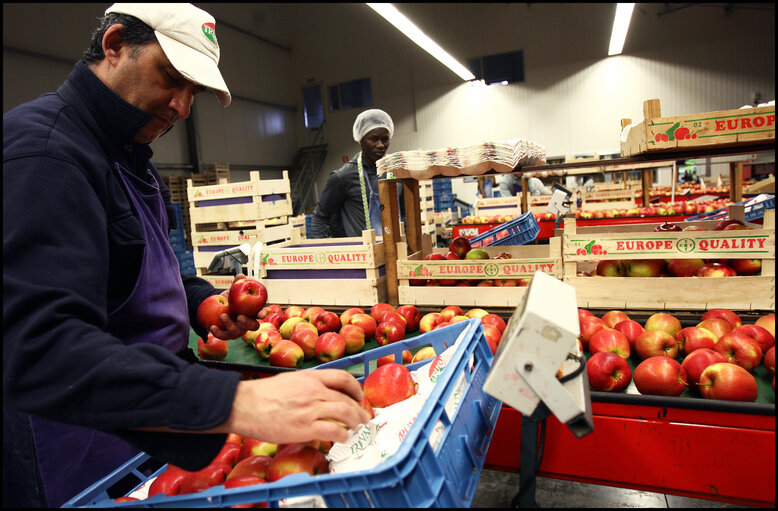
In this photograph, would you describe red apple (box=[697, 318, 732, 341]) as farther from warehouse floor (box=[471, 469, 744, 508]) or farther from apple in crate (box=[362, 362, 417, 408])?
apple in crate (box=[362, 362, 417, 408])

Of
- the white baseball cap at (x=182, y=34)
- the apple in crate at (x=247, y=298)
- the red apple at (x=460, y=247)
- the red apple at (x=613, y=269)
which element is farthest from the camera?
the red apple at (x=460, y=247)

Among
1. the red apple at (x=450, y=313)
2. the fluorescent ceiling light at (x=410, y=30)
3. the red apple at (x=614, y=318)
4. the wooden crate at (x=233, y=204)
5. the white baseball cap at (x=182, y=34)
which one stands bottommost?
the red apple at (x=614, y=318)

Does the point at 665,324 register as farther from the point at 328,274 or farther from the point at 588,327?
the point at 328,274

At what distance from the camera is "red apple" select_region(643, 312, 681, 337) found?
217 cm

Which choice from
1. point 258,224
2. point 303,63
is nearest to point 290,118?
point 303,63

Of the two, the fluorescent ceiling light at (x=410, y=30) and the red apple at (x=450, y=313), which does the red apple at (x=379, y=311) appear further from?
the fluorescent ceiling light at (x=410, y=30)

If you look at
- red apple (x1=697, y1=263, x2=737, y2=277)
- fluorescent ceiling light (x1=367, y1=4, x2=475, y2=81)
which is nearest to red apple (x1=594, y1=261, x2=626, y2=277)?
red apple (x1=697, y1=263, x2=737, y2=277)

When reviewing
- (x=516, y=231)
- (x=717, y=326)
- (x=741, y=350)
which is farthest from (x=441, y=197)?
(x=741, y=350)

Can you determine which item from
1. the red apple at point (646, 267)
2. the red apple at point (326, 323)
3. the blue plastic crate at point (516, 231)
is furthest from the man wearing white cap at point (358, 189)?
the red apple at point (646, 267)

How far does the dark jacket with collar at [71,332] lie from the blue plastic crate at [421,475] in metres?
0.16

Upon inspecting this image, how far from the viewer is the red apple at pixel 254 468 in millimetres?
1318

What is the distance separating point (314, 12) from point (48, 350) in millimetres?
22588

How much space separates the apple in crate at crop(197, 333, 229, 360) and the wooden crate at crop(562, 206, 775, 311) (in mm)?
1988

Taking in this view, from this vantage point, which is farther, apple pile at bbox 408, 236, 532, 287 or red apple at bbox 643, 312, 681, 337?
apple pile at bbox 408, 236, 532, 287
